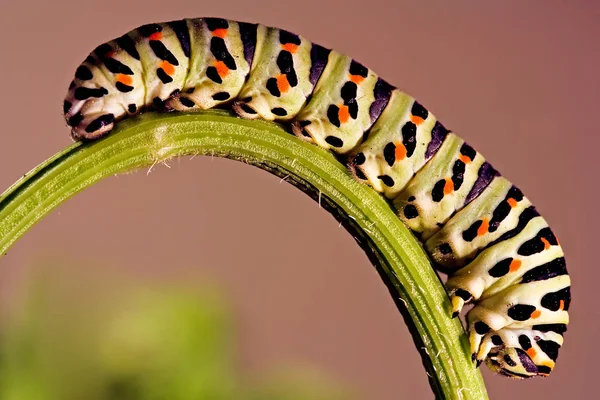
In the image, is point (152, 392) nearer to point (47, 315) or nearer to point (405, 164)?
point (47, 315)

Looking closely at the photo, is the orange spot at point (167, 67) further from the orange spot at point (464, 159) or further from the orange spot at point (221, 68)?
the orange spot at point (464, 159)

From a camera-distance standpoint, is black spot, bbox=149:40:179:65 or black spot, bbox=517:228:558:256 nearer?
black spot, bbox=149:40:179:65

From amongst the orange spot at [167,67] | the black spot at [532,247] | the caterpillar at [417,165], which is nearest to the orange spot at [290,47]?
the caterpillar at [417,165]

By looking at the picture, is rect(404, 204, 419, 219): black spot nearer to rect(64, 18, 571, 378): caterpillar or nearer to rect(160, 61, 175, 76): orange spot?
rect(64, 18, 571, 378): caterpillar

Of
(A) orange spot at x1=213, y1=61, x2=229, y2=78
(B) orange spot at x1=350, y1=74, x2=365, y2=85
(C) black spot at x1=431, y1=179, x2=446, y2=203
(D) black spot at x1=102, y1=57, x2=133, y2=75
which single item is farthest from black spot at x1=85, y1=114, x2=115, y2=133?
(C) black spot at x1=431, y1=179, x2=446, y2=203

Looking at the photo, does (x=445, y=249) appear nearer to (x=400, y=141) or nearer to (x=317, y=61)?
(x=400, y=141)

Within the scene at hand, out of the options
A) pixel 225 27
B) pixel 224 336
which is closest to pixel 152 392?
pixel 224 336
